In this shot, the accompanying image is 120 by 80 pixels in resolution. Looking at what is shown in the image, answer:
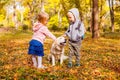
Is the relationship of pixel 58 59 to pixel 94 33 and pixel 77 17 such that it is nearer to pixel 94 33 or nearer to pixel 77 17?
pixel 77 17

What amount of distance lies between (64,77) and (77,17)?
8.68 ft

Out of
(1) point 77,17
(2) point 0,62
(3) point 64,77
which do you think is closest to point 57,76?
(3) point 64,77

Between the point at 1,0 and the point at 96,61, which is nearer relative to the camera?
the point at 96,61

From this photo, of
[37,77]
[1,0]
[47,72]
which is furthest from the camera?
[1,0]

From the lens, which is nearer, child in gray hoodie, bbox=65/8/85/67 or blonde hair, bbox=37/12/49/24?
blonde hair, bbox=37/12/49/24

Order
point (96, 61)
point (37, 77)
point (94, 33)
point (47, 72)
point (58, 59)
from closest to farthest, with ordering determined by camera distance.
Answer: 1. point (37, 77)
2. point (47, 72)
3. point (58, 59)
4. point (96, 61)
5. point (94, 33)

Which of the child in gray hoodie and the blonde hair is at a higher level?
the blonde hair

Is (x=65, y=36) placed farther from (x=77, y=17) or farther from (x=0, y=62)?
(x=0, y=62)

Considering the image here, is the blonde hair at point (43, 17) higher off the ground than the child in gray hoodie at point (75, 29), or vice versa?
the blonde hair at point (43, 17)

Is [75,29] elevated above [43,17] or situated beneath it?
situated beneath

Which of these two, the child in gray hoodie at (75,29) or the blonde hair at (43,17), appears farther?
the child in gray hoodie at (75,29)

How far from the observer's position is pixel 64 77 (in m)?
10.5

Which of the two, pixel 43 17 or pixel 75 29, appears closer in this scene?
pixel 43 17

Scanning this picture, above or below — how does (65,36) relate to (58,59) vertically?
above
